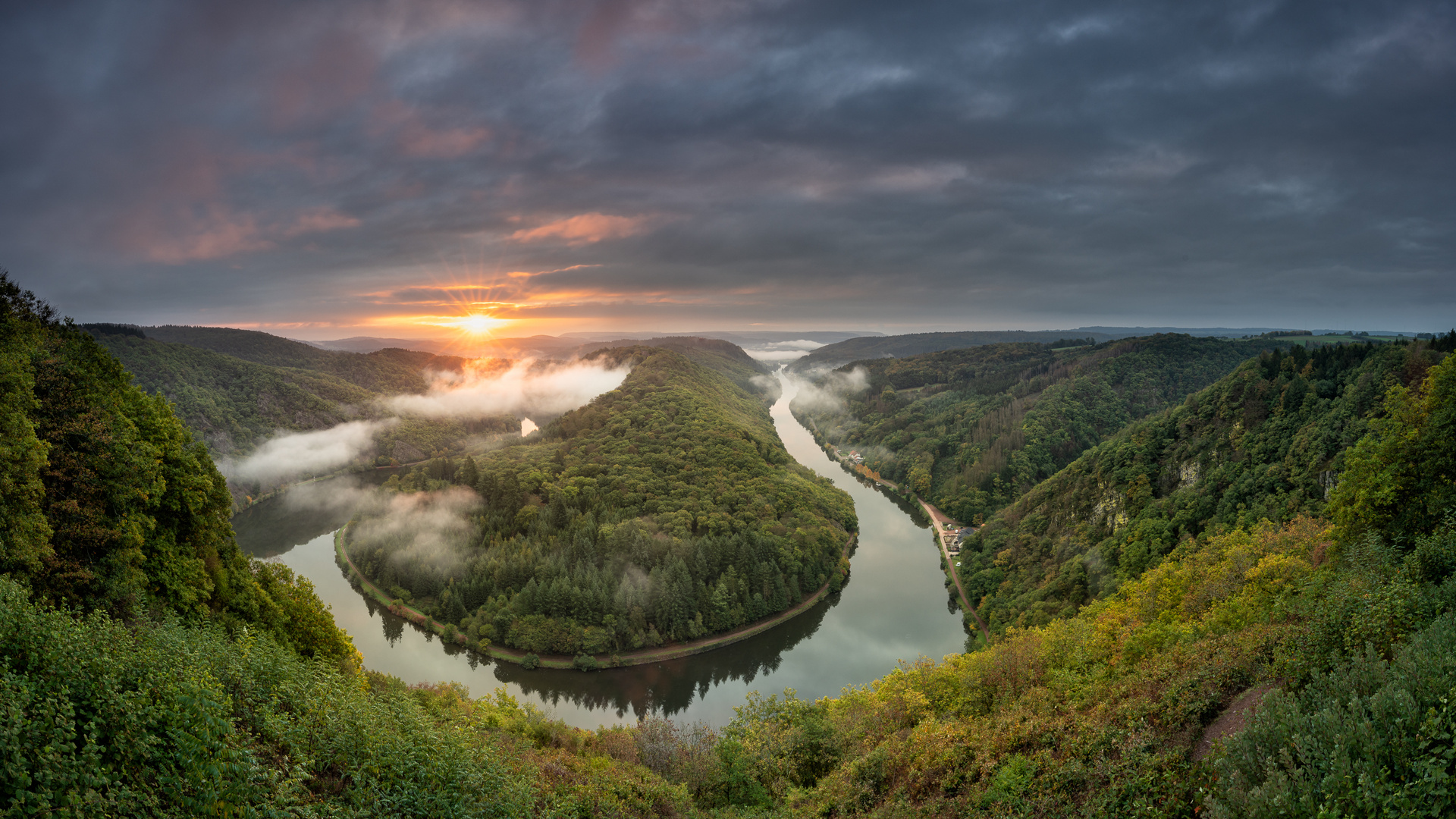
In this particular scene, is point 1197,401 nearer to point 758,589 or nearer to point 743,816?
point 758,589

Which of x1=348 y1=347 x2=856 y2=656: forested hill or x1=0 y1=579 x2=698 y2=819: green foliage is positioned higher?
x1=0 y1=579 x2=698 y2=819: green foliage

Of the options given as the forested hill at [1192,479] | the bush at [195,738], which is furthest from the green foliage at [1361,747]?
the forested hill at [1192,479]

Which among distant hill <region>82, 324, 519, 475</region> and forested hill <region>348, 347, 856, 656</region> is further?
distant hill <region>82, 324, 519, 475</region>

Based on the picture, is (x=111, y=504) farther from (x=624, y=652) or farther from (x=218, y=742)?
(x=624, y=652)

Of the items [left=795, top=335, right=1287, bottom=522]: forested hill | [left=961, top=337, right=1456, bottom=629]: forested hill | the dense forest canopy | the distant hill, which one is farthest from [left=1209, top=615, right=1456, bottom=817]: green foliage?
the distant hill

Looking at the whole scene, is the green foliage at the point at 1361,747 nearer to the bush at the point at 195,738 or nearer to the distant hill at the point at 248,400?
the bush at the point at 195,738

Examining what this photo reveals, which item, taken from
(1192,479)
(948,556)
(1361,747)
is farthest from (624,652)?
(1192,479)

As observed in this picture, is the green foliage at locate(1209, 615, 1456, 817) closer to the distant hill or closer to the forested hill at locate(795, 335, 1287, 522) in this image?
the forested hill at locate(795, 335, 1287, 522)

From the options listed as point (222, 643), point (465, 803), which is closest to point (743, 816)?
point (465, 803)
